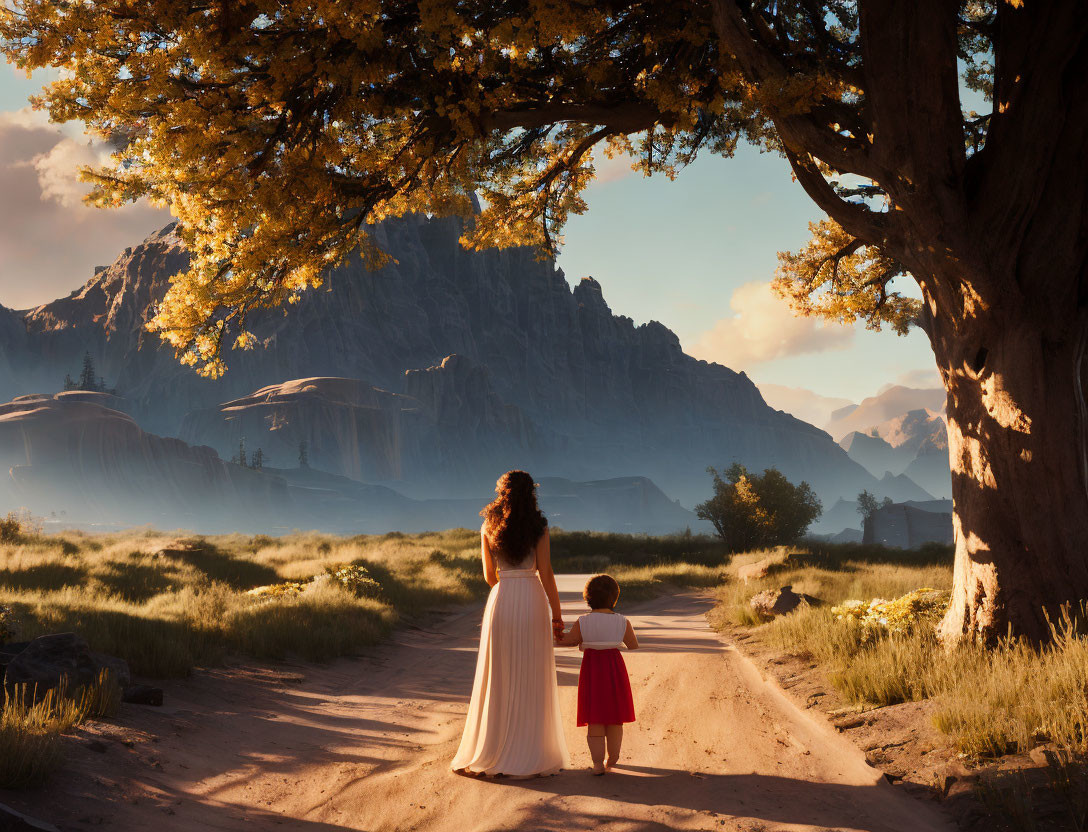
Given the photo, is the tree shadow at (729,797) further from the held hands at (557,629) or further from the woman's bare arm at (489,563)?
the woman's bare arm at (489,563)

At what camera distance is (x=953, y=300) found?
750 cm

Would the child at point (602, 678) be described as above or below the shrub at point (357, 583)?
above

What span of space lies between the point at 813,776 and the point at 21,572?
1952 cm

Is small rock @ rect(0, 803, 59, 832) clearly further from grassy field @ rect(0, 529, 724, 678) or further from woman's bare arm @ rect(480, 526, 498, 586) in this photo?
grassy field @ rect(0, 529, 724, 678)

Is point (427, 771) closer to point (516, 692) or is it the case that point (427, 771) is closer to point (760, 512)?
point (516, 692)

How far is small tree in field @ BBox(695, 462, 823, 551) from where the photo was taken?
3569 centimetres

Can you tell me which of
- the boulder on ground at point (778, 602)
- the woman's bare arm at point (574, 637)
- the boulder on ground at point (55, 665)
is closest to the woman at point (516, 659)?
the woman's bare arm at point (574, 637)

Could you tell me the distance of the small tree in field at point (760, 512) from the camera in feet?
117

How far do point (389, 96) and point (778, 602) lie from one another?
407 inches

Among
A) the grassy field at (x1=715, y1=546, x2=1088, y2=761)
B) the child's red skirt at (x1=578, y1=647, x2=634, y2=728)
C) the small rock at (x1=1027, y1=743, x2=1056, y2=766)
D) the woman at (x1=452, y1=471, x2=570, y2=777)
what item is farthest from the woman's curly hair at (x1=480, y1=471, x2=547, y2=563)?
the small rock at (x1=1027, y1=743, x2=1056, y2=766)

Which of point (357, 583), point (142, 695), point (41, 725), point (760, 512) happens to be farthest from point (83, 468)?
point (41, 725)

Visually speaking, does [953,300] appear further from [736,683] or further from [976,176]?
[736,683]

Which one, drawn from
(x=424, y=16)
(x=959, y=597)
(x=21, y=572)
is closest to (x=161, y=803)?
(x=424, y=16)

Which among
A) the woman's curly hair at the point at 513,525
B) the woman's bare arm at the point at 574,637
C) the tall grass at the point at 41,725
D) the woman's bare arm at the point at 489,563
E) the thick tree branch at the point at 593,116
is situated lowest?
the tall grass at the point at 41,725
